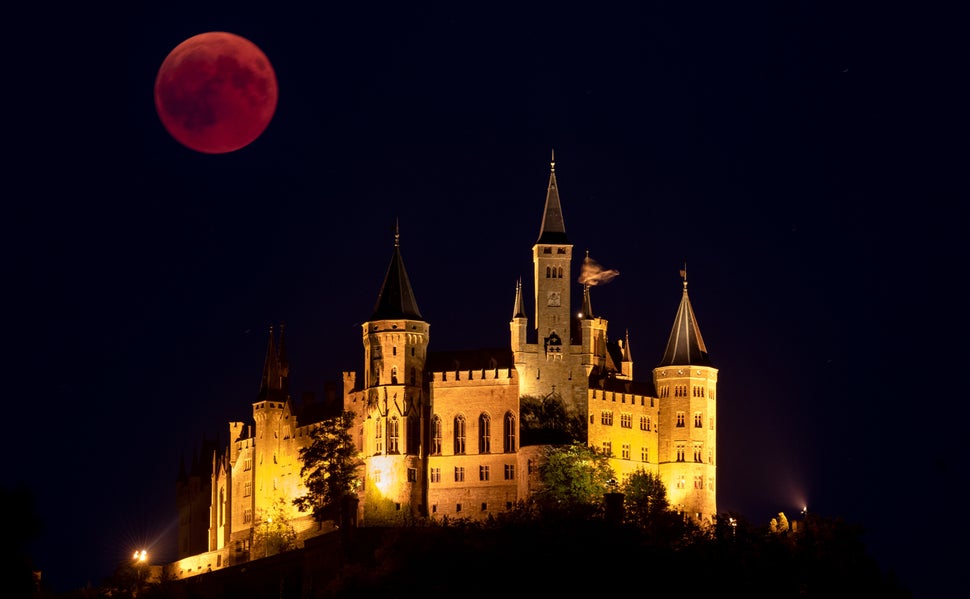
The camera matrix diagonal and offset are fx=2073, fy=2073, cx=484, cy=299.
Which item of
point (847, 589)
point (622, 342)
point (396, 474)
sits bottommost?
point (847, 589)

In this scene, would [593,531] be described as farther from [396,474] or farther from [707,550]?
[396,474]

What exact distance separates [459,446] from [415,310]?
8469 millimetres

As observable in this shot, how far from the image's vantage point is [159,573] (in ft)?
404

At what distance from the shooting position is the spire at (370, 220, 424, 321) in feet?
383

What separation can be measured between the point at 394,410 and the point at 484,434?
203 inches

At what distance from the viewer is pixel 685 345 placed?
120625 millimetres

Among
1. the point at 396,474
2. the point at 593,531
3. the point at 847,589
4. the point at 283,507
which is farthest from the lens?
the point at 283,507

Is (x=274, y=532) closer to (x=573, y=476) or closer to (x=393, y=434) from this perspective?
(x=393, y=434)

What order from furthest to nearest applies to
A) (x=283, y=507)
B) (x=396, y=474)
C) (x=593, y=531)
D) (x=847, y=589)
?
1. (x=283, y=507)
2. (x=396, y=474)
3. (x=593, y=531)
4. (x=847, y=589)

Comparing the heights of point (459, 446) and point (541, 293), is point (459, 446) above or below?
below

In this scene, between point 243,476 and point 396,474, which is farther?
point 243,476

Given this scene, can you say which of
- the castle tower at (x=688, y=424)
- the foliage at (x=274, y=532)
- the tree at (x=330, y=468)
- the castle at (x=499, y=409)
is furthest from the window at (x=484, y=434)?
the foliage at (x=274, y=532)

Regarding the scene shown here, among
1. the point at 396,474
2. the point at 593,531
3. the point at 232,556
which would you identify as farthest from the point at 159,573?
the point at 593,531

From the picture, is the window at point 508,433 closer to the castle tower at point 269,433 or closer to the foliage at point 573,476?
the foliage at point 573,476
